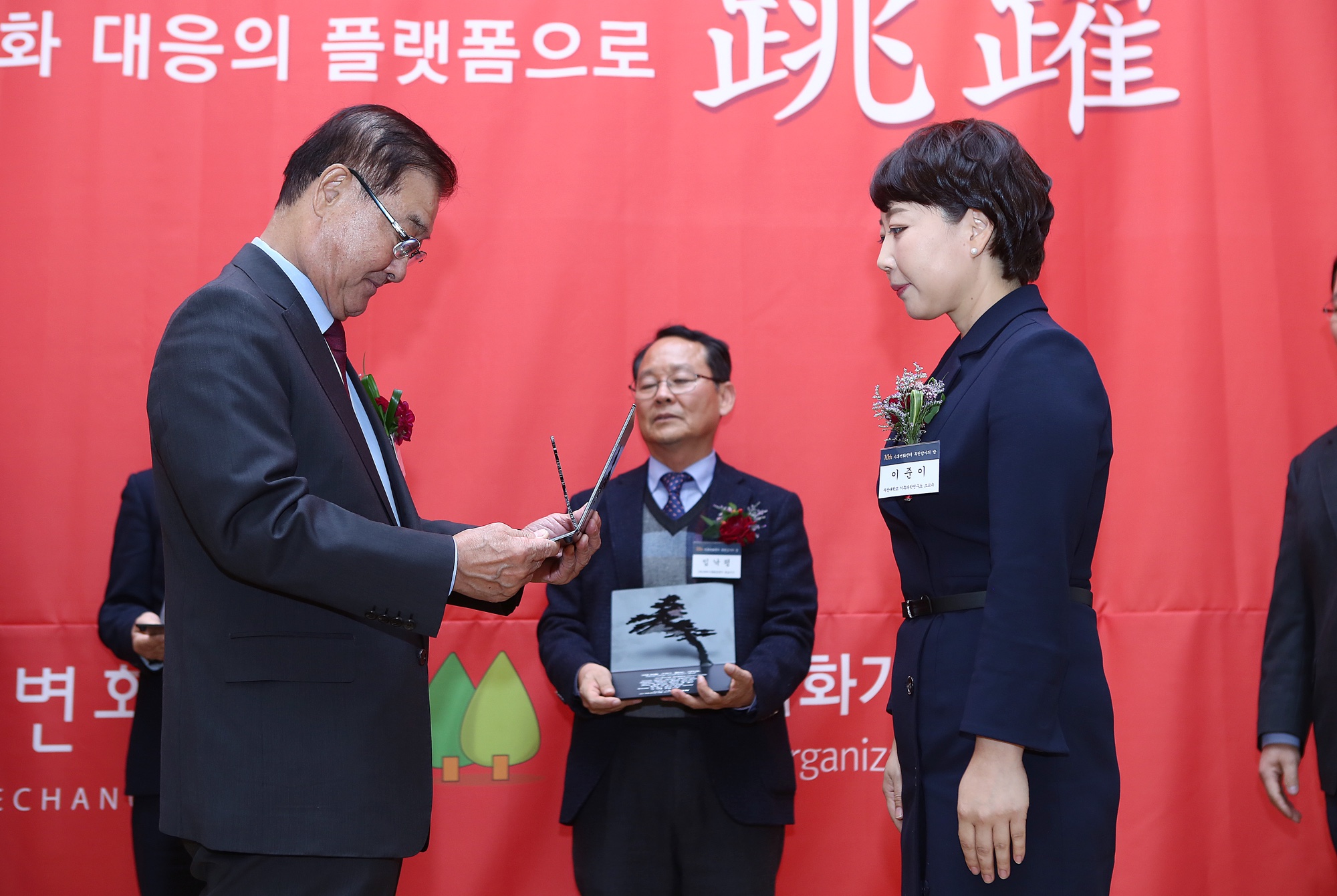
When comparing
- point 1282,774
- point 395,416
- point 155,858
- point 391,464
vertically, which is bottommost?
point 155,858

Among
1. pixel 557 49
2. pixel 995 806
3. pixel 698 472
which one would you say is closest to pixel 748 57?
pixel 557 49

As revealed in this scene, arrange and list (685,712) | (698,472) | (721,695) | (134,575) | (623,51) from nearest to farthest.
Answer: (721,695), (685,712), (134,575), (698,472), (623,51)

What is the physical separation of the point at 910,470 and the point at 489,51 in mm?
2235

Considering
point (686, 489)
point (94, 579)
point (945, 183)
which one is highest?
point (945, 183)

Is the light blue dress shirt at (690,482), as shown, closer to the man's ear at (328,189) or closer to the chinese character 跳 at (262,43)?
the man's ear at (328,189)

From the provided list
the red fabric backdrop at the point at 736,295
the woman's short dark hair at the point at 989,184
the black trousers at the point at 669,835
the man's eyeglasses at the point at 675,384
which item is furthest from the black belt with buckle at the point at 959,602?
the red fabric backdrop at the point at 736,295

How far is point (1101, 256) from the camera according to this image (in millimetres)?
3256

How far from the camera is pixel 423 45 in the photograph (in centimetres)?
320

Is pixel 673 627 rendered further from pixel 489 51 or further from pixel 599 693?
pixel 489 51

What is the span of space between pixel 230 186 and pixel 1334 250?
3338 millimetres

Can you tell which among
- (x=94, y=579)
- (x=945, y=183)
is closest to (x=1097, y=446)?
(x=945, y=183)

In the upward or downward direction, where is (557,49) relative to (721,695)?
upward

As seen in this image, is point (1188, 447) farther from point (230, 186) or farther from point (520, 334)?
point (230, 186)

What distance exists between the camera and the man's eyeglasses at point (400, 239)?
1.67 meters
